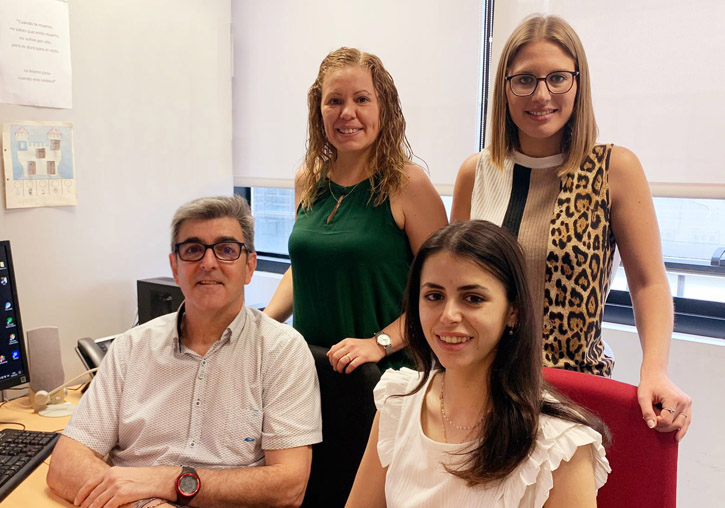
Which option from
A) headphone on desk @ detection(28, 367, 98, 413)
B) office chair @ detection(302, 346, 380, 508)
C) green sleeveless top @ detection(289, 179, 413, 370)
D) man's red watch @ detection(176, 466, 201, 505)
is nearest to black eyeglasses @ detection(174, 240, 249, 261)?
green sleeveless top @ detection(289, 179, 413, 370)

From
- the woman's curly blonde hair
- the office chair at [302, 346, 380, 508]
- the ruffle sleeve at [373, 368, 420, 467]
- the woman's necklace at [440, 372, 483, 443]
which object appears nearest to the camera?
the woman's necklace at [440, 372, 483, 443]

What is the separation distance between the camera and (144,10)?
2748mm

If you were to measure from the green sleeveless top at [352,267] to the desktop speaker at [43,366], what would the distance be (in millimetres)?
1013

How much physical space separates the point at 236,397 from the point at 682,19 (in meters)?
1.94

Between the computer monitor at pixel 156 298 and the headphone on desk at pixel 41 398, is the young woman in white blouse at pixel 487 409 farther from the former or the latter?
the computer monitor at pixel 156 298

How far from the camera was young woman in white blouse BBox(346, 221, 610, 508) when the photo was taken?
43.9 inches

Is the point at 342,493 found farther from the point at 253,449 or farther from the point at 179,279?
the point at 179,279

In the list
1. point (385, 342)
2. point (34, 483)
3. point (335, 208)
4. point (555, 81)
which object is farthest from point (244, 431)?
point (555, 81)

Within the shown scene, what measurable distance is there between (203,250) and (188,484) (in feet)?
1.97

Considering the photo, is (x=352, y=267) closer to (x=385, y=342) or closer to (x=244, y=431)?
(x=385, y=342)

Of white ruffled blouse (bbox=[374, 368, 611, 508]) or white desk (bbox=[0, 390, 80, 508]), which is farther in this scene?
white desk (bbox=[0, 390, 80, 508])

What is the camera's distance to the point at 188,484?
4.94 ft

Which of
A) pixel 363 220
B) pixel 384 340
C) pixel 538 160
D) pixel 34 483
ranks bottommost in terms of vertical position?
pixel 34 483

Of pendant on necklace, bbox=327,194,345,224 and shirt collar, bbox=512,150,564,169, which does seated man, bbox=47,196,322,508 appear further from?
shirt collar, bbox=512,150,564,169
